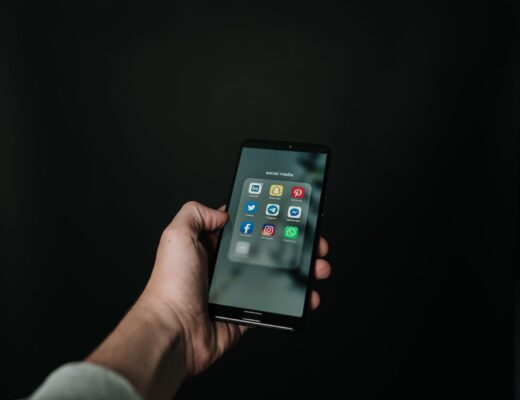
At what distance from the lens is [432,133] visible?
138cm

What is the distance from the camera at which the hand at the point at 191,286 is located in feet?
3.01

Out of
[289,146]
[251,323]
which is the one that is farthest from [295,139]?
[251,323]

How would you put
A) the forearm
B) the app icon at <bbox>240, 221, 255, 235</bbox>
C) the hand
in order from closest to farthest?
the forearm
the hand
the app icon at <bbox>240, 221, 255, 235</bbox>

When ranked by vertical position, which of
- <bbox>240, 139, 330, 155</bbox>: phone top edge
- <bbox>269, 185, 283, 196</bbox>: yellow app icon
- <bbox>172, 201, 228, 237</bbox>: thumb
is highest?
<bbox>240, 139, 330, 155</bbox>: phone top edge

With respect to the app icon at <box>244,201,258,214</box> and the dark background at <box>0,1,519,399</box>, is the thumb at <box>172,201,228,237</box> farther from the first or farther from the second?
the dark background at <box>0,1,519,399</box>

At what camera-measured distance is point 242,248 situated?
3.32 ft

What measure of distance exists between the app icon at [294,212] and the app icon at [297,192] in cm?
2

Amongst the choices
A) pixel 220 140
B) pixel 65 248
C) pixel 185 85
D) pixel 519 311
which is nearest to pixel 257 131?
pixel 220 140

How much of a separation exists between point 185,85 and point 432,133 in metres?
0.65

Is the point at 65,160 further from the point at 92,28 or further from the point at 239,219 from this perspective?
the point at 239,219

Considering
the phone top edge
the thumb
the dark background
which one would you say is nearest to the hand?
the thumb

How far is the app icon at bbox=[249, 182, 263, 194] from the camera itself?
1049mm

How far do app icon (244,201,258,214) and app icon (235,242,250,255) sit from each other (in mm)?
60

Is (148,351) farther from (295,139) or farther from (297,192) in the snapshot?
(295,139)
